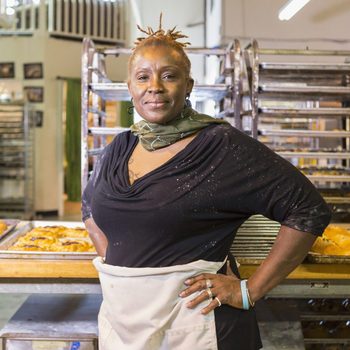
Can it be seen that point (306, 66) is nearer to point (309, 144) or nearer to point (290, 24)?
point (309, 144)

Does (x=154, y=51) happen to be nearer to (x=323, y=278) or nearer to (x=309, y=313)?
(x=323, y=278)

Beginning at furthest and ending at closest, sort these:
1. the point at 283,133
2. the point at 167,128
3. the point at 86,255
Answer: the point at 283,133 → the point at 86,255 → the point at 167,128

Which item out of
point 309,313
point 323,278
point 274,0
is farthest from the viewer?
point 274,0

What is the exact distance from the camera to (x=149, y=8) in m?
11.0

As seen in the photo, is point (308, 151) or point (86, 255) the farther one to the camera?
point (308, 151)

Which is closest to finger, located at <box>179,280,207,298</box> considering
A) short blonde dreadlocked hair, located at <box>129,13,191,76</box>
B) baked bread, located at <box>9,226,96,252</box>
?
short blonde dreadlocked hair, located at <box>129,13,191,76</box>

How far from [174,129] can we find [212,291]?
52cm

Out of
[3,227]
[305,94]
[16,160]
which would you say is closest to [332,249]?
[3,227]

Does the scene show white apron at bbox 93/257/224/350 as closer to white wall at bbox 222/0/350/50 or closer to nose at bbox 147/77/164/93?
nose at bbox 147/77/164/93

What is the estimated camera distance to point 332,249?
233cm

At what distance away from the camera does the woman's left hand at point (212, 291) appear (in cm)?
153

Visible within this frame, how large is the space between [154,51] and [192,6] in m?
10.2

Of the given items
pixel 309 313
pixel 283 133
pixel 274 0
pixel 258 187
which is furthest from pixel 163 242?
pixel 274 0

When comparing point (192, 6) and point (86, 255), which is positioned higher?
point (192, 6)
